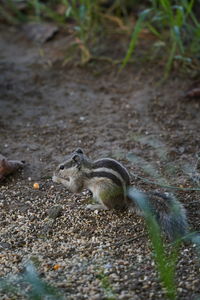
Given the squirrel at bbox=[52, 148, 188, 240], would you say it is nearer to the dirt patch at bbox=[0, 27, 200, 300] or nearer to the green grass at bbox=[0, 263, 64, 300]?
the dirt patch at bbox=[0, 27, 200, 300]

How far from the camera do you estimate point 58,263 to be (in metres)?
3.55

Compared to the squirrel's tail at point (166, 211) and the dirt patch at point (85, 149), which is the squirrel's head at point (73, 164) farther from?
the squirrel's tail at point (166, 211)

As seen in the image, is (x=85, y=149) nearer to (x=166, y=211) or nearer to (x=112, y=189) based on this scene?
(x=112, y=189)

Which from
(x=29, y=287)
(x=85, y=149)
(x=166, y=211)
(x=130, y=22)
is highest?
(x=166, y=211)

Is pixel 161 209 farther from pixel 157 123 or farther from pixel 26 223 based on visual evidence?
pixel 157 123

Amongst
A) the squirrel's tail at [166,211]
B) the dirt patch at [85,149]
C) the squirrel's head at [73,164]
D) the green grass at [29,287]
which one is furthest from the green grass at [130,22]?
the green grass at [29,287]

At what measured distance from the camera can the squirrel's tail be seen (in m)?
3.65

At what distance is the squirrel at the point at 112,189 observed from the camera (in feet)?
12.1

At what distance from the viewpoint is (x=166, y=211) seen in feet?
12.3

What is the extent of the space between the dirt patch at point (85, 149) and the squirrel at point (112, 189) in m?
0.12

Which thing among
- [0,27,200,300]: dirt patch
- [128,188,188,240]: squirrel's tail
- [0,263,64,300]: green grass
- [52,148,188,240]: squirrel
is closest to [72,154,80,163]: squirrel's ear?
[52,148,188,240]: squirrel

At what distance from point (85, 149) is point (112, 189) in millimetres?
1188

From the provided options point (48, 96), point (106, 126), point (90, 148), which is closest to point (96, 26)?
point (48, 96)

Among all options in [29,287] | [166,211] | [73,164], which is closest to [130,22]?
[73,164]
